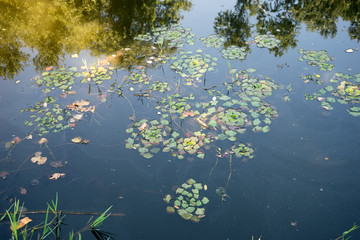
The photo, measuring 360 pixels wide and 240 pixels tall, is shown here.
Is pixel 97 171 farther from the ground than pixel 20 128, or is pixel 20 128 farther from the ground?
pixel 20 128

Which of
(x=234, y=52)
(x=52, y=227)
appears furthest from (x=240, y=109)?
(x=52, y=227)

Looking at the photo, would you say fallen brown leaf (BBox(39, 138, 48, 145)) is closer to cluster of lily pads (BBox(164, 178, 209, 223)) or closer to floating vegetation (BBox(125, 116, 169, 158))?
floating vegetation (BBox(125, 116, 169, 158))

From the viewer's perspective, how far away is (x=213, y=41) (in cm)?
529

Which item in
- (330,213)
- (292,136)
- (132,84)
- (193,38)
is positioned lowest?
(330,213)

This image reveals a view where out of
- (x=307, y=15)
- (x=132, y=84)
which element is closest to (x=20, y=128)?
(x=132, y=84)

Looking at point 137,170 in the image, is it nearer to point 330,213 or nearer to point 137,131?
point 137,131

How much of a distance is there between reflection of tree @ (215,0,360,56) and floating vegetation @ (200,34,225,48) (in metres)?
0.14

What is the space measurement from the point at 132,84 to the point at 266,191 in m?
2.65

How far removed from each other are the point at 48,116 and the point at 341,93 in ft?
14.0

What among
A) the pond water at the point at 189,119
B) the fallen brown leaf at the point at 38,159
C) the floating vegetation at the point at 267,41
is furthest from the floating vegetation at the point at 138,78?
the floating vegetation at the point at 267,41

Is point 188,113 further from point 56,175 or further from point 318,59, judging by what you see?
point 318,59

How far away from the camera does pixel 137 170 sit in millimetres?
2941

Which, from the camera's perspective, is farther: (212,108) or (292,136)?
(212,108)

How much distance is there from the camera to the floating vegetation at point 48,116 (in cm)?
350
